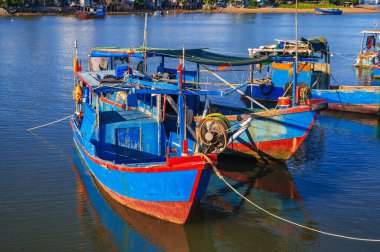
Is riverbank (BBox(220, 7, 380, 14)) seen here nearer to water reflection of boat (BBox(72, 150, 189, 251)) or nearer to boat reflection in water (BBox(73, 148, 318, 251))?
boat reflection in water (BBox(73, 148, 318, 251))

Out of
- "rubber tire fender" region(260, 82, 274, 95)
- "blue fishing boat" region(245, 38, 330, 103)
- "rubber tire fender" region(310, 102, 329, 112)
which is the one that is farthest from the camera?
"rubber tire fender" region(260, 82, 274, 95)

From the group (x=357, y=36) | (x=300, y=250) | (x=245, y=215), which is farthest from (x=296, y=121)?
(x=357, y=36)

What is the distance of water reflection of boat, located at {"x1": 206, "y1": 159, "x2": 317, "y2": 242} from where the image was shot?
15672 mm

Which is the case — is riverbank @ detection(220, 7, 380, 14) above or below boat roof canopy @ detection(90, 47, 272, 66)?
above

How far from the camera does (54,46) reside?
212 feet


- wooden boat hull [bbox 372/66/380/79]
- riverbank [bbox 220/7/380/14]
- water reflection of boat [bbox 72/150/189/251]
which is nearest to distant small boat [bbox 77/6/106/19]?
riverbank [bbox 220/7/380/14]

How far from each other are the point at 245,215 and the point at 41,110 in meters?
17.6

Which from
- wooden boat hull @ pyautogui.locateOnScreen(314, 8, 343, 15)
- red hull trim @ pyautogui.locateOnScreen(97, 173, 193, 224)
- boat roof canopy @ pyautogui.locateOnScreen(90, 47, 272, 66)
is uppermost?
wooden boat hull @ pyautogui.locateOnScreen(314, 8, 343, 15)

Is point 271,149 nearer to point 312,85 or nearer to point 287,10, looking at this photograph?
point 312,85

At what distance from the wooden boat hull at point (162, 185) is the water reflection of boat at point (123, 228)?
28 centimetres

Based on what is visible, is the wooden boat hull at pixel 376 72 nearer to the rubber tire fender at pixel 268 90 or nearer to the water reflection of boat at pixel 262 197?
the rubber tire fender at pixel 268 90

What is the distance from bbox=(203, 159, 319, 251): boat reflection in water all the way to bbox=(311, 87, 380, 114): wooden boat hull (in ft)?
37.3

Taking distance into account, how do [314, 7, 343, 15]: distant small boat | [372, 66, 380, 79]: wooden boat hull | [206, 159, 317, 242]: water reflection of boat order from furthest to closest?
[314, 7, 343, 15]: distant small boat, [372, 66, 380, 79]: wooden boat hull, [206, 159, 317, 242]: water reflection of boat

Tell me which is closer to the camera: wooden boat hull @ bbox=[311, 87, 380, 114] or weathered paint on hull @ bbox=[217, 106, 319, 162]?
weathered paint on hull @ bbox=[217, 106, 319, 162]
